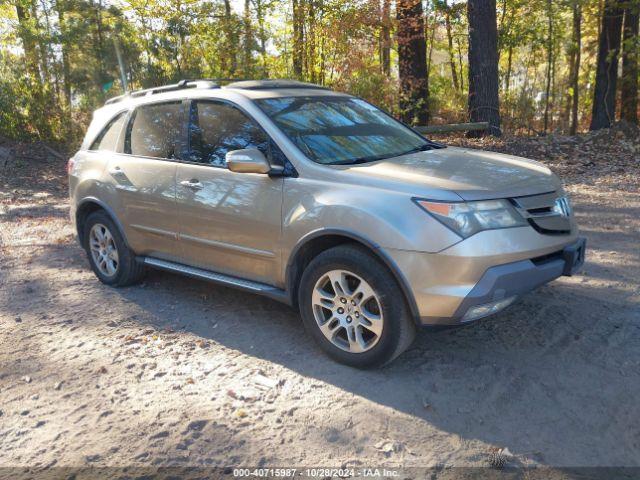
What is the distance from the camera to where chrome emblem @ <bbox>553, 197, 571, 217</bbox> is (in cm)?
404

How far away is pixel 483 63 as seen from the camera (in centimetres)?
1251

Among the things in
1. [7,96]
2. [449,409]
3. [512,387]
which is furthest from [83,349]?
[7,96]

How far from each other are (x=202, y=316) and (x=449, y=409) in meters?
2.38

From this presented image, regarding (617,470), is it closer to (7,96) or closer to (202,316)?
(202,316)

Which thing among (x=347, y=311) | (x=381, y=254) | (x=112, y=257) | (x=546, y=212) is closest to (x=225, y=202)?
(x=347, y=311)

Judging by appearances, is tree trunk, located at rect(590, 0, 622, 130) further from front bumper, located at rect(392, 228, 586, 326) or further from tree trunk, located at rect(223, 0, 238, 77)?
front bumper, located at rect(392, 228, 586, 326)

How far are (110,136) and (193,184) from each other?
156cm

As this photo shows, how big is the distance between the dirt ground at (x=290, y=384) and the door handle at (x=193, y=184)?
1095mm

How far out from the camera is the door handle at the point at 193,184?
4734mm

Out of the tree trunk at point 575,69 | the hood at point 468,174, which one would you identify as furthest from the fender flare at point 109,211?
the tree trunk at point 575,69

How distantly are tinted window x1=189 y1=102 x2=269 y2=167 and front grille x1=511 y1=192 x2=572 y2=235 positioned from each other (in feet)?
6.01

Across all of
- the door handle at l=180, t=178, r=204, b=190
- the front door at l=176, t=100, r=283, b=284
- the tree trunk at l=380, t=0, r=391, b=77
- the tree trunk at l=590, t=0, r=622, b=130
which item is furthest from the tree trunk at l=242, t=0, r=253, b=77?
the door handle at l=180, t=178, r=204, b=190

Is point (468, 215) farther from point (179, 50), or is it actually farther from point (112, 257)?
point (179, 50)

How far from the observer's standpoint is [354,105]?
17.1 ft
